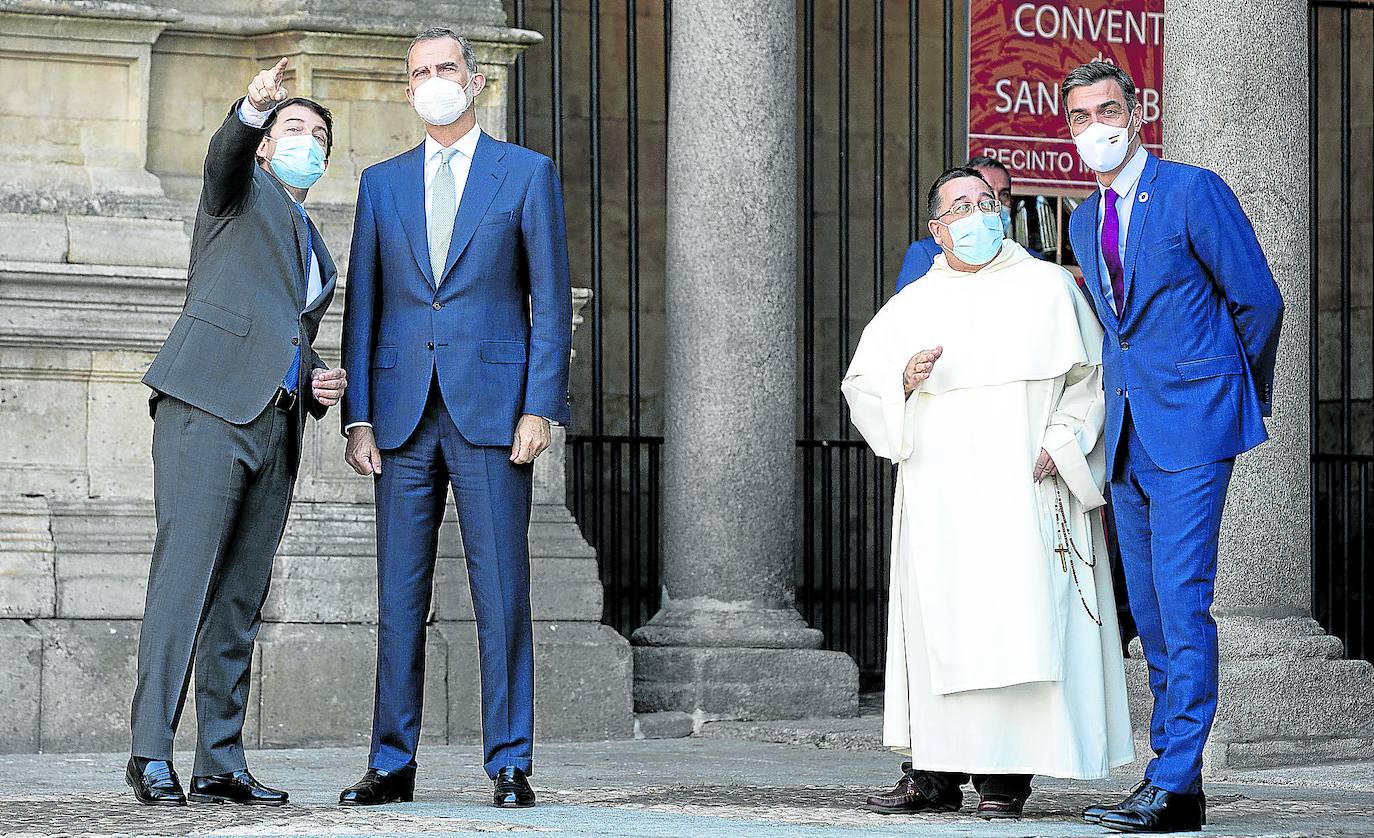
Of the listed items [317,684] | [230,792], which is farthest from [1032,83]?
[230,792]

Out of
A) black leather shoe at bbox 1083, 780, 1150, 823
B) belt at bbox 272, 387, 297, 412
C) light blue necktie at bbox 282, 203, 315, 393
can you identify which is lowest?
black leather shoe at bbox 1083, 780, 1150, 823

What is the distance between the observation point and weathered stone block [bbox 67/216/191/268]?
299 inches

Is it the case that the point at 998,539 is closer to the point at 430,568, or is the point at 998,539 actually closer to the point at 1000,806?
the point at 1000,806

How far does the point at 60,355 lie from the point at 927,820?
3582 mm

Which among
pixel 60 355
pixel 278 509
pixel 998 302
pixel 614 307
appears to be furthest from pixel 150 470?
pixel 614 307

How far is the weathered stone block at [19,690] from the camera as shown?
722 cm

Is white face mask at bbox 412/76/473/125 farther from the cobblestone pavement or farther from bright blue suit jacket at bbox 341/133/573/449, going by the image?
the cobblestone pavement

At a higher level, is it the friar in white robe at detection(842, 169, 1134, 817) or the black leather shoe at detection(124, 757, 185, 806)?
the friar in white robe at detection(842, 169, 1134, 817)

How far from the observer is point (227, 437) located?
550cm

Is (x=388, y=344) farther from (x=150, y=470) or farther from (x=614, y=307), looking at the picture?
(x=614, y=307)

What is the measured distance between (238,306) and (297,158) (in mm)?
394

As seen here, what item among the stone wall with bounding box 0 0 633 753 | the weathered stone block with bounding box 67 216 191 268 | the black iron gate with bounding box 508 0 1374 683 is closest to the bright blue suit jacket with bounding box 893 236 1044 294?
the stone wall with bounding box 0 0 633 753

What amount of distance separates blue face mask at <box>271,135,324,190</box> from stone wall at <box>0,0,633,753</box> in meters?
2.07

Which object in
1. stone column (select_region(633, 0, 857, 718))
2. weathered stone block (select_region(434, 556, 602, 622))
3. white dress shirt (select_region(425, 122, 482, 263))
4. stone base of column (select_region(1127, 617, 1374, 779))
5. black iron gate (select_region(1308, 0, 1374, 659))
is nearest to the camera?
white dress shirt (select_region(425, 122, 482, 263))
